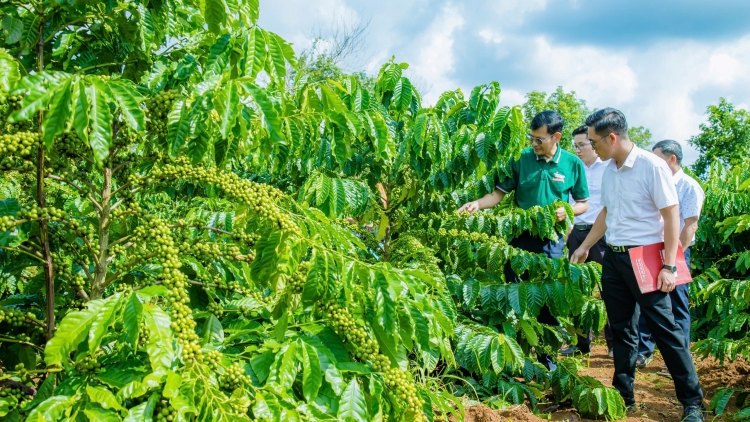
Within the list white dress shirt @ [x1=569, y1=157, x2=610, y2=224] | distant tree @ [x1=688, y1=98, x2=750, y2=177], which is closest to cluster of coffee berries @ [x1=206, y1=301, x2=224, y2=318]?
white dress shirt @ [x1=569, y1=157, x2=610, y2=224]

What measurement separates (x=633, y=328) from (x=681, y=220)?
150 centimetres

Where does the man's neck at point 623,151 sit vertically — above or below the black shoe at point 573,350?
above

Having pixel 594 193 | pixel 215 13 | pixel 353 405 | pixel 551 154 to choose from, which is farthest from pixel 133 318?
pixel 594 193

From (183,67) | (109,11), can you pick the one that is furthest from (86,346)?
(109,11)

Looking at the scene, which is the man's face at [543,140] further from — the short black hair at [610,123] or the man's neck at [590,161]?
A: the man's neck at [590,161]

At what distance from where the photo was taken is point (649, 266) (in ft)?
11.9

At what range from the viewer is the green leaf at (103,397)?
166 cm

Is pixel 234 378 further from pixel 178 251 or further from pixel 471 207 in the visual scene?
pixel 471 207

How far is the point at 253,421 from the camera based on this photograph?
5.79ft

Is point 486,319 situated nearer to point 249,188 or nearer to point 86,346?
point 249,188

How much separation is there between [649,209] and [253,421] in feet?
9.45

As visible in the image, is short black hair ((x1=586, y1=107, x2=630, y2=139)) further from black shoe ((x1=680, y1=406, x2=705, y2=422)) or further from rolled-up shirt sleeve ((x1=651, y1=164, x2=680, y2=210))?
black shoe ((x1=680, y1=406, x2=705, y2=422))

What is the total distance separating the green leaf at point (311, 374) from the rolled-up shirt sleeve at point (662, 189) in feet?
8.23

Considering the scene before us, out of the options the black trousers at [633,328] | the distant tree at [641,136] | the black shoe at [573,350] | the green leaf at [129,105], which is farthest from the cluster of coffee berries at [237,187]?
the distant tree at [641,136]
